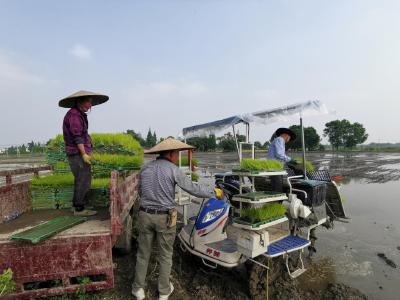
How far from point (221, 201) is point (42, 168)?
3.37m

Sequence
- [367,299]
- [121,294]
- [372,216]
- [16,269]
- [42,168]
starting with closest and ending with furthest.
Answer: [16,269] → [121,294] → [367,299] → [42,168] → [372,216]

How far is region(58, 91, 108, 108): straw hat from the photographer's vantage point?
3877mm

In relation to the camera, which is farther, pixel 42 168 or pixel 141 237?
pixel 42 168

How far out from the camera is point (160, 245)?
3.28m

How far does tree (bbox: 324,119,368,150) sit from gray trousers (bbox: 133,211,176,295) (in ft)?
255

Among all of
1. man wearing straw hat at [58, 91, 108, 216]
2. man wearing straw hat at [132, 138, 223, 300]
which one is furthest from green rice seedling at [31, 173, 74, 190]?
man wearing straw hat at [132, 138, 223, 300]

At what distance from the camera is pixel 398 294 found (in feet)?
13.2

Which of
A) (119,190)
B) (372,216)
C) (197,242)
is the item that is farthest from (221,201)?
(372,216)

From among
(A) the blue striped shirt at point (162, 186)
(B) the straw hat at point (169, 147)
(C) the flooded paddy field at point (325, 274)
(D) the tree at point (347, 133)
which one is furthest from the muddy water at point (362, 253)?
A: (D) the tree at point (347, 133)

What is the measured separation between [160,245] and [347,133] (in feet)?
260

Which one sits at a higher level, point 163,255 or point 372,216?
point 163,255

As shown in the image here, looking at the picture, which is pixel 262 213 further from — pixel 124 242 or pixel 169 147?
pixel 124 242

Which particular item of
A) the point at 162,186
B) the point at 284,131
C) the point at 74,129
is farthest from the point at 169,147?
the point at 284,131

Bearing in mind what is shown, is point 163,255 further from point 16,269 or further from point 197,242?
point 16,269
